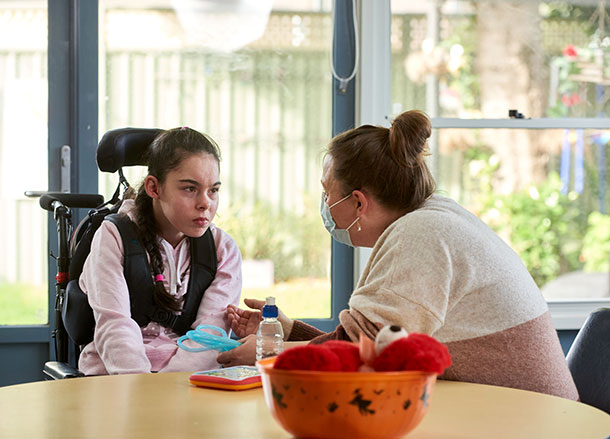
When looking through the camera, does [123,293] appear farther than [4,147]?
No

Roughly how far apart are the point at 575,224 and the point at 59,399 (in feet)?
8.55

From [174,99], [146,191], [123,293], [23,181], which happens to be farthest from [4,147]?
[123,293]

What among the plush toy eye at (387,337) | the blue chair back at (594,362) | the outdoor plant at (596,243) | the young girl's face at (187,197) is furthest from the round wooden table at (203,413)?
the outdoor plant at (596,243)

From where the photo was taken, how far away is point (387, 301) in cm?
144

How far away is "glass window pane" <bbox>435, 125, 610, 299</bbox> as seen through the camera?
333 centimetres

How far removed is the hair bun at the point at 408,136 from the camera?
1652 millimetres

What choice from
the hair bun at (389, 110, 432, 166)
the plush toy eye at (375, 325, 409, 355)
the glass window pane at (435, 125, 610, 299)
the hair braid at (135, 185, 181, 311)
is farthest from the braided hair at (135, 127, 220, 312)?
the glass window pane at (435, 125, 610, 299)

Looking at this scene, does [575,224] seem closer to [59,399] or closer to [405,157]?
[405,157]

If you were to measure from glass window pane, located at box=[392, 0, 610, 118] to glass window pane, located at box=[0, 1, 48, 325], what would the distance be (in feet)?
4.62

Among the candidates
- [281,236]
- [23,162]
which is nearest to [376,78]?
[281,236]

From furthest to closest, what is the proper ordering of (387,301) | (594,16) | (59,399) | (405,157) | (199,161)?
(594,16) < (199,161) < (405,157) < (387,301) < (59,399)

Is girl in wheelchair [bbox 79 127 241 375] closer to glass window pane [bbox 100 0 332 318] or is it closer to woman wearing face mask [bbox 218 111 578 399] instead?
woman wearing face mask [bbox 218 111 578 399]

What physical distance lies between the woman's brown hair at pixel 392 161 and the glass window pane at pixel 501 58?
1.58 metres

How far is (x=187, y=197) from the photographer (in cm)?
216
